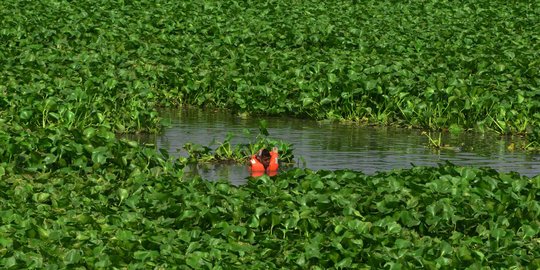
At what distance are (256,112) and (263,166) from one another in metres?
3.39

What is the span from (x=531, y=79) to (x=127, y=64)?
200 inches

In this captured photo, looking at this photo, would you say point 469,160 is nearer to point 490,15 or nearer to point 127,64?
point 127,64

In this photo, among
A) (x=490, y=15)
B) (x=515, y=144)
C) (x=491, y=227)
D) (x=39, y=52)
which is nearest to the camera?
(x=491, y=227)

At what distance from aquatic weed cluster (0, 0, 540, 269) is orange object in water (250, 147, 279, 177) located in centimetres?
31

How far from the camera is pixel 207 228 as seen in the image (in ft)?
31.7

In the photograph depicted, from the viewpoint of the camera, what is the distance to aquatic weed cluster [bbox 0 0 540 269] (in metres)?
8.88

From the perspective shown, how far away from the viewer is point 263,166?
40.8ft

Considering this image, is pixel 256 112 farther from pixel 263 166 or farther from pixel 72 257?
pixel 72 257

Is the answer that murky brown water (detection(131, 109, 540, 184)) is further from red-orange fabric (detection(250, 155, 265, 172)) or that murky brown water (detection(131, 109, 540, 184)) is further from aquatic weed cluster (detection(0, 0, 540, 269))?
aquatic weed cluster (detection(0, 0, 540, 269))

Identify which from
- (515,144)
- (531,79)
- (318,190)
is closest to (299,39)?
(531,79)

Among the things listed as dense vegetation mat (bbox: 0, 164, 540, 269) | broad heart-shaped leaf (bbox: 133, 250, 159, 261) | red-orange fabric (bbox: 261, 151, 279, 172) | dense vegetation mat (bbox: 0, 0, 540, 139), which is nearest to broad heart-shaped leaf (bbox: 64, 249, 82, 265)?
dense vegetation mat (bbox: 0, 164, 540, 269)

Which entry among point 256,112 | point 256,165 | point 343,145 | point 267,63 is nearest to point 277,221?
point 256,165

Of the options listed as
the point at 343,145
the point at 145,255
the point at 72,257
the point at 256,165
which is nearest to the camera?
the point at 72,257

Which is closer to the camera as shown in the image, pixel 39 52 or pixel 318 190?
pixel 318 190
